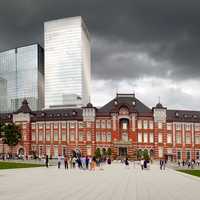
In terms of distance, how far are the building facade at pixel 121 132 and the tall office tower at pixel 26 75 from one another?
76214mm

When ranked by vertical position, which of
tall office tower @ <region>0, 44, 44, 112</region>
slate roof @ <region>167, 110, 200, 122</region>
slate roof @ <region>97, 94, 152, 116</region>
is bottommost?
slate roof @ <region>167, 110, 200, 122</region>

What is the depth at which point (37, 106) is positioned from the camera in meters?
186

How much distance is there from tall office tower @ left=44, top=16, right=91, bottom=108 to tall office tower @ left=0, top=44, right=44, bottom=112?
5.29m

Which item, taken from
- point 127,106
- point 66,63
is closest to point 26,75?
point 66,63

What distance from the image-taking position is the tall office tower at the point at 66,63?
6909 inches

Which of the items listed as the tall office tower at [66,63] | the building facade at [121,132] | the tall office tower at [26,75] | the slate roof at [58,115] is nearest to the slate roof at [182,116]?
the building facade at [121,132]

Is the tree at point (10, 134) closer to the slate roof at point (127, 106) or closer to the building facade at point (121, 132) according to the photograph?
the building facade at point (121, 132)

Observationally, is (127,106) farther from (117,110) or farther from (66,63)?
(66,63)

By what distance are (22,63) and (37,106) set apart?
2091 cm

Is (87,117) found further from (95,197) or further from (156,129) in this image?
(95,197)

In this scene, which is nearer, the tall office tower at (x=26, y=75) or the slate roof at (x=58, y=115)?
the slate roof at (x=58, y=115)

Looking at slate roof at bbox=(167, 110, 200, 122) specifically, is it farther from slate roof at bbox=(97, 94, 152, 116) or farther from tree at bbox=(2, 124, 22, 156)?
Answer: tree at bbox=(2, 124, 22, 156)

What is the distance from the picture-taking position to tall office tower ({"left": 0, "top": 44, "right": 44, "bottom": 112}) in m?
189

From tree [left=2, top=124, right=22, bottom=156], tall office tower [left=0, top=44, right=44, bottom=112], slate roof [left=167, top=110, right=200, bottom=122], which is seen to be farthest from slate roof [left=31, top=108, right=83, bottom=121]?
tall office tower [left=0, top=44, right=44, bottom=112]
